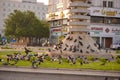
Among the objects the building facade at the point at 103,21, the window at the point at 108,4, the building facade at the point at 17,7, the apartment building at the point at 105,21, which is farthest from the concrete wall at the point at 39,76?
the building facade at the point at 17,7

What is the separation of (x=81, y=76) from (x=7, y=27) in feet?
238

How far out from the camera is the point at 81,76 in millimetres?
29125

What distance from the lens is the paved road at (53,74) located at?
29.0 meters

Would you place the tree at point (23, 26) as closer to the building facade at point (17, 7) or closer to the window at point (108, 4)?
the window at point (108, 4)

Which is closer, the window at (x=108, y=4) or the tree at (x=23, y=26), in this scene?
the window at (x=108, y=4)

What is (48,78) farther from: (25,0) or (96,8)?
(25,0)

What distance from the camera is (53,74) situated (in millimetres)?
29578

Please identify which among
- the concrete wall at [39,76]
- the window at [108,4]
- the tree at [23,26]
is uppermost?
the window at [108,4]

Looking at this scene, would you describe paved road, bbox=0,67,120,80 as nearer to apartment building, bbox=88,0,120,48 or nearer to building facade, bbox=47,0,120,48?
building facade, bbox=47,0,120,48

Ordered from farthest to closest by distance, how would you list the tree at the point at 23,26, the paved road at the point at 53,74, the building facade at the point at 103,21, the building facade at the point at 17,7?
the building facade at the point at 17,7, the tree at the point at 23,26, the building facade at the point at 103,21, the paved road at the point at 53,74

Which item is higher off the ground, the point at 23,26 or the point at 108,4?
the point at 108,4

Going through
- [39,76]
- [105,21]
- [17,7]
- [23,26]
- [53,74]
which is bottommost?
[39,76]

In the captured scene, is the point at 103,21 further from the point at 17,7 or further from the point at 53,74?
the point at 17,7

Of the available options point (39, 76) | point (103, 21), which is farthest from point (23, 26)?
point (39, 76)
